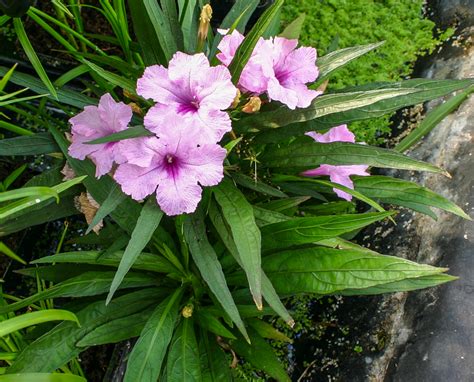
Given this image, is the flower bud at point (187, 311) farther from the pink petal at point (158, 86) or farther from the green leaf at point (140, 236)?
the pink petal at point (158, 86)

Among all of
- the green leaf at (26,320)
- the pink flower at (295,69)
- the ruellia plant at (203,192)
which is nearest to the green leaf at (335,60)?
the ruellia plant at (203,192)

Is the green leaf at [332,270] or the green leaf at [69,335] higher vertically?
the green leaf at [332,270]

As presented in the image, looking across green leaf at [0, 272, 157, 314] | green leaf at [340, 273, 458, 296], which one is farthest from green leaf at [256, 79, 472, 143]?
green leaf at [0, 272, 157, 314]

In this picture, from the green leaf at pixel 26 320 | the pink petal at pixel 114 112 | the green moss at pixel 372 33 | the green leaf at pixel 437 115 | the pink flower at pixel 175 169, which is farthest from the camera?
the green moss at pixel 372 33

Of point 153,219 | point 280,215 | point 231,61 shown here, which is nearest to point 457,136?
point 280,215

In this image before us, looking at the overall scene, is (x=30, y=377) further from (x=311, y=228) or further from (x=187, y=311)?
(x=311, y=228)

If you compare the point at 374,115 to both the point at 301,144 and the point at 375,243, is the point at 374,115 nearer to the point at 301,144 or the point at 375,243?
the point at 301,144
